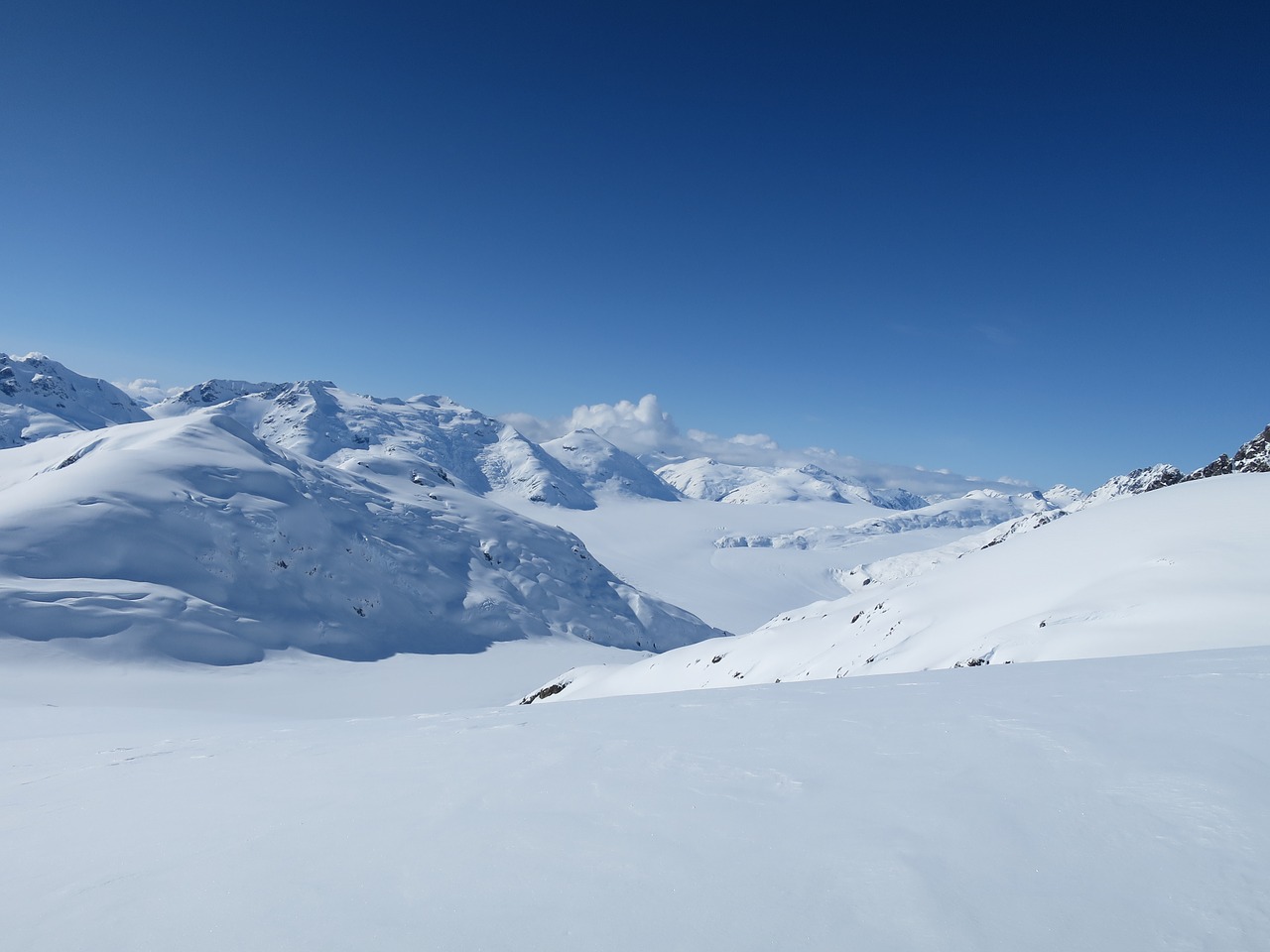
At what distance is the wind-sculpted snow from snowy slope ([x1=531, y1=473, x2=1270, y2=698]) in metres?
38.9

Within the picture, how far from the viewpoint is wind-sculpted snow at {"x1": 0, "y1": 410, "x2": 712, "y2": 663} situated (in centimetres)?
4300

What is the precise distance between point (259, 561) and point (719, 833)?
62.5m

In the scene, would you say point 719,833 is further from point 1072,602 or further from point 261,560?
point 261,560

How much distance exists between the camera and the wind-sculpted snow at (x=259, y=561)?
43000mm

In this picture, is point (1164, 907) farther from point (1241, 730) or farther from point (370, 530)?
point (370, 530)

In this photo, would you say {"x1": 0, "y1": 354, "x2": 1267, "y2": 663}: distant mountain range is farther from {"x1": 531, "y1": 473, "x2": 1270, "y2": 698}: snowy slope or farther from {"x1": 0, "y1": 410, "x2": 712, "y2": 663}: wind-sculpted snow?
{"x1": 531, "y1": 473, "x2": 1270, "y2": 698}: snowy slope

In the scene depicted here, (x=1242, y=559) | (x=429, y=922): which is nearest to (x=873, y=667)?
(x=1242, y=559)

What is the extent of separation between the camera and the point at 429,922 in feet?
11.3

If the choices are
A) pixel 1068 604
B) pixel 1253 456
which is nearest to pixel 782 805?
pixel 1068 604

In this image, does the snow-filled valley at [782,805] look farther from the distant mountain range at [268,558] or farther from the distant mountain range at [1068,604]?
the distant mountain range at [268,558]

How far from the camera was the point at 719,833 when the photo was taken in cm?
424

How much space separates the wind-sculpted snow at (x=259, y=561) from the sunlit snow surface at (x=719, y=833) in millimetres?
44708

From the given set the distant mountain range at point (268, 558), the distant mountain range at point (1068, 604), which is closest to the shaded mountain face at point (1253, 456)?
the distant mountain range at point (268, 558)

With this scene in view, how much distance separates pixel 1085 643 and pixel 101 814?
14.6m
